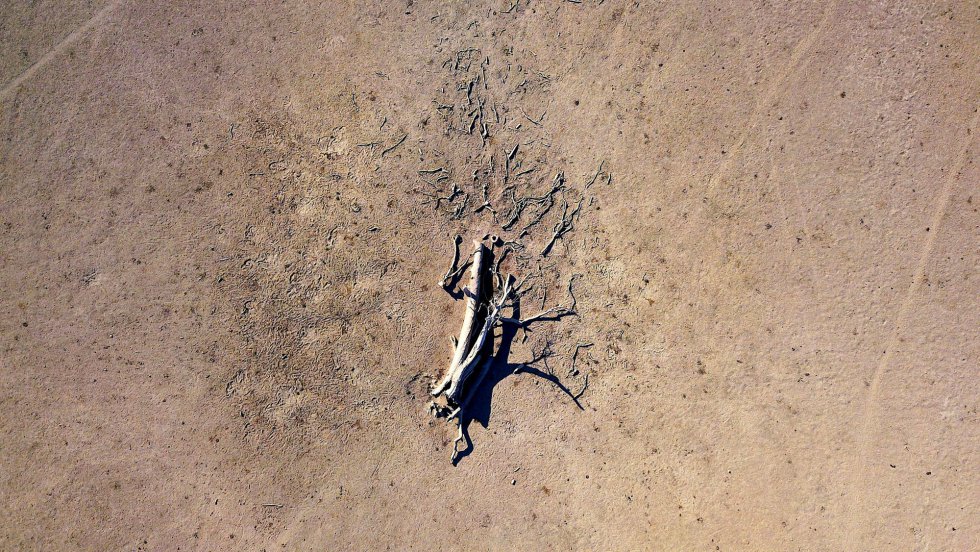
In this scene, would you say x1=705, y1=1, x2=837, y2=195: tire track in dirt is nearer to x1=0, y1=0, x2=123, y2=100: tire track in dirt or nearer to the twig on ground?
the twig on ground

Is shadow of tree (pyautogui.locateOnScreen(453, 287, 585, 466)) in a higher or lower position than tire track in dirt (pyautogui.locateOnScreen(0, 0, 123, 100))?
lower

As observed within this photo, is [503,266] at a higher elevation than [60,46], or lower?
lower

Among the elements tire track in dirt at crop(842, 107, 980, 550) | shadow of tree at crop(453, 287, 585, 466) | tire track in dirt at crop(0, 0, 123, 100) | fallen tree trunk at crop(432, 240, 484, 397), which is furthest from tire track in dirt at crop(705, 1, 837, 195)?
tire track in dirt at crop(0, 0, 123, 100)

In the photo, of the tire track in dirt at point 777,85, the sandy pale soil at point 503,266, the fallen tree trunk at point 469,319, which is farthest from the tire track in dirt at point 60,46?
the tire track in dirt at point 777,85

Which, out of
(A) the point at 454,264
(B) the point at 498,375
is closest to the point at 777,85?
(A) the point at 454,264

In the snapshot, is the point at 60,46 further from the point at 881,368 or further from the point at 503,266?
the point at 881,368

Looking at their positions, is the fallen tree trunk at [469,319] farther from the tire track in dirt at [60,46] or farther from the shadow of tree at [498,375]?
the tire track in dirt at [60,46]

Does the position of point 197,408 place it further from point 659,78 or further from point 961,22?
point 961,22
